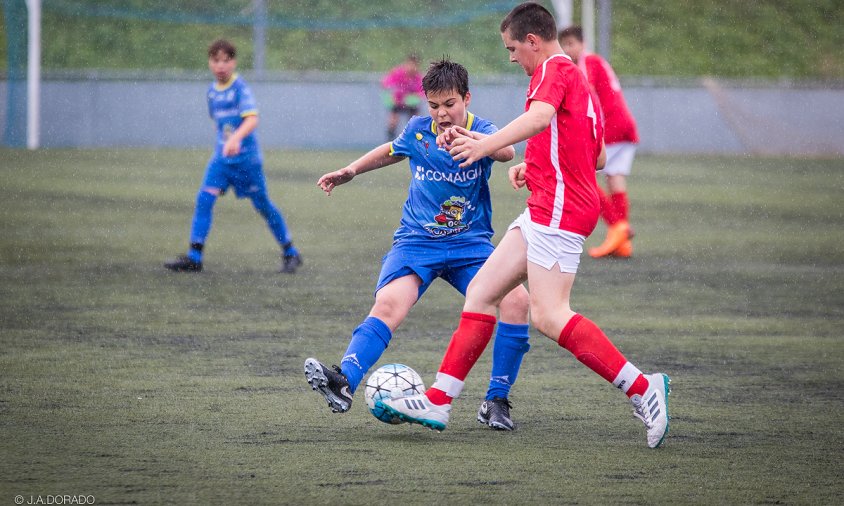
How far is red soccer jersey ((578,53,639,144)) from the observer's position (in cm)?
1130

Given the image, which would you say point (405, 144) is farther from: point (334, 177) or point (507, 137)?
point (507, 137)

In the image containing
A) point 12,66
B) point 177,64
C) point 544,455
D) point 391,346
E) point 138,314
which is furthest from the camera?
point 177,64

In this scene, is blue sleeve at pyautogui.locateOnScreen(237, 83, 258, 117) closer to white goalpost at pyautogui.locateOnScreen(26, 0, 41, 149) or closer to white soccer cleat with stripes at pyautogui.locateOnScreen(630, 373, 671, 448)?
white soccer cleat with stripes at pyautogui.locateOnScreen(630, 373, 671, 448)

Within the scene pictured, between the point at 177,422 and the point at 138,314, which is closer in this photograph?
the point at 177,422

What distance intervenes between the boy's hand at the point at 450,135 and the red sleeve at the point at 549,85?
0.99 ft

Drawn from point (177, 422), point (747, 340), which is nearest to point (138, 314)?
point (177, 422)

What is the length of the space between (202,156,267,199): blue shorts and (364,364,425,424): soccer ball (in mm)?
5345

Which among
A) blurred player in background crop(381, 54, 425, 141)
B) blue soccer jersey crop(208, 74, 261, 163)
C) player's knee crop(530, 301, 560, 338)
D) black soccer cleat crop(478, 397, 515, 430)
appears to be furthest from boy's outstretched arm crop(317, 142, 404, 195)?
blurred player in background crop(381, 54, 425, 141)

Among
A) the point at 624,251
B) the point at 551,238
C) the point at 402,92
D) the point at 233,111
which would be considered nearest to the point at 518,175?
the point at 551,238

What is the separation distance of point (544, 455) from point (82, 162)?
18.0 meters

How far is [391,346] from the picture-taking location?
717cm

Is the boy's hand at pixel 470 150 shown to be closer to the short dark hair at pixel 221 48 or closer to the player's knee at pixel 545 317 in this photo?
the player's knee at pixel 545 317

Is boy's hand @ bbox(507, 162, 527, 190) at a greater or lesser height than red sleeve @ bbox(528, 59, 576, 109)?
lesser

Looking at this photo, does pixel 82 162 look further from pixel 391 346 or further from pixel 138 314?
pixel 391 346
